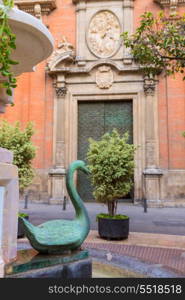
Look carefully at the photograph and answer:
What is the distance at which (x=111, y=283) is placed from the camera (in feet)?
9.22

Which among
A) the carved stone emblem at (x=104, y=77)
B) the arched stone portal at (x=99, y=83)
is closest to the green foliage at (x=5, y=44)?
the arched stone portal at (x=99, y=83)

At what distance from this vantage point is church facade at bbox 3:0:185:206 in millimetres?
14930

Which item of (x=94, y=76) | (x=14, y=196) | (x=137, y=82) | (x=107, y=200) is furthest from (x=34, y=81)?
(x=14, y=196)

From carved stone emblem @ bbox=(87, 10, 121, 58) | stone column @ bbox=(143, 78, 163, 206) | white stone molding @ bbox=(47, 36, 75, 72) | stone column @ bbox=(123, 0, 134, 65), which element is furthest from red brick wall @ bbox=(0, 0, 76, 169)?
stone column @ bbox=(143, 78, 163, 206)

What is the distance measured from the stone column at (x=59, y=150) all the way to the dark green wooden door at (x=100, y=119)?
1.22 m

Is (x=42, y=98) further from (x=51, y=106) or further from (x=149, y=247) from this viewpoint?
(x=149, y=247)

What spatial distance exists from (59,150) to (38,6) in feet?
30.0

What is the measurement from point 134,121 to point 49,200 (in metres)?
6.59

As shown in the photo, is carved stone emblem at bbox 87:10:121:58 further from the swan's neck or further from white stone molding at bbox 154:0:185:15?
the swan's neck

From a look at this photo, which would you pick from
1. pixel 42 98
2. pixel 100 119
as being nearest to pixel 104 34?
pixel 100 119

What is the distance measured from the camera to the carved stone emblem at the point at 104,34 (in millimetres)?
16203

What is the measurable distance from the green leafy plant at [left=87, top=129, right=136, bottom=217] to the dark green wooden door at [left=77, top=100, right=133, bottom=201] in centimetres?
878

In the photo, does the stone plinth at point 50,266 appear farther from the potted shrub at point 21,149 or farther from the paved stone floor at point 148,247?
the potted shrub at point 21,149

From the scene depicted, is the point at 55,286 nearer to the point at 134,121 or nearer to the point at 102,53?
the point at 134,121
